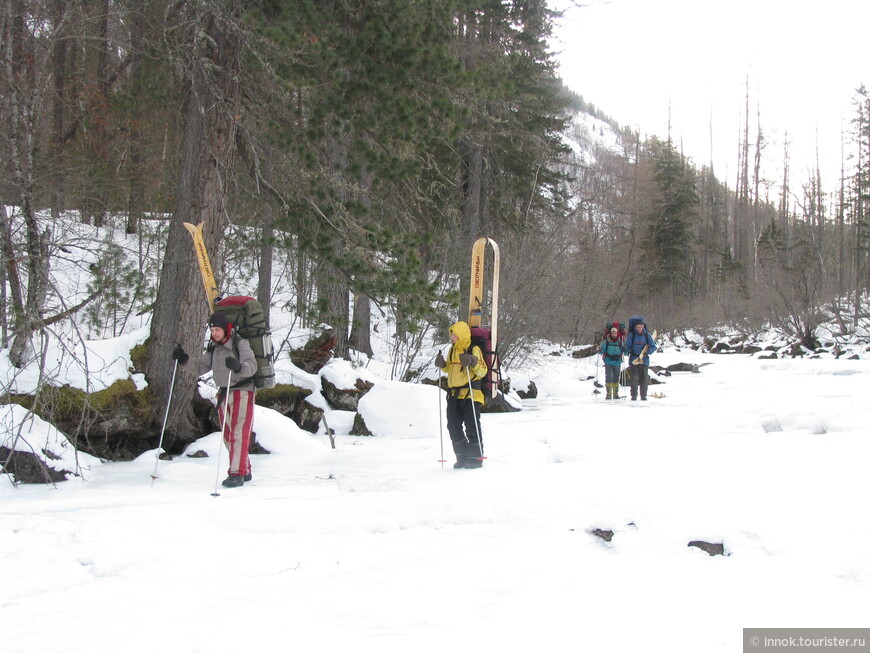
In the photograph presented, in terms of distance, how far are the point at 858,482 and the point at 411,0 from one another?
20.9ft

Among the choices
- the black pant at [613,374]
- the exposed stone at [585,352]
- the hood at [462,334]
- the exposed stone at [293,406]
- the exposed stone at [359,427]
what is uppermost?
the hood at [462,334]

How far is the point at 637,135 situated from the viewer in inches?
1815

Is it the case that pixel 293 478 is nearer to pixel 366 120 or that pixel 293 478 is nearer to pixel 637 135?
pixel 366 120

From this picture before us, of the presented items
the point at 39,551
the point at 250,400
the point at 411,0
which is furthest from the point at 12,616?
the point at 411,0

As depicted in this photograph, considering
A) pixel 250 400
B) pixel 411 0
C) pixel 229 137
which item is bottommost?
pixel 250 400

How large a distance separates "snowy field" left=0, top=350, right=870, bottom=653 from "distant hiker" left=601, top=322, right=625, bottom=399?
734 centimetres

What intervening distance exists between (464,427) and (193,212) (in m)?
4.08

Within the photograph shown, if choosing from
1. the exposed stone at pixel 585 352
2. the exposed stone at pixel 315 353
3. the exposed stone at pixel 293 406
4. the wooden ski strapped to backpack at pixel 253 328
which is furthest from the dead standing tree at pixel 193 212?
the exposed stone at pixel 585 352

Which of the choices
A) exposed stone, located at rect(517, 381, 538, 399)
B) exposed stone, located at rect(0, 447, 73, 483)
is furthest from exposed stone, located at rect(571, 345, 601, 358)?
exposed stone, located at rect(0, 447, 73, 483)

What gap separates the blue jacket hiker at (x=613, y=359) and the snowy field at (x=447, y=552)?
289 inches

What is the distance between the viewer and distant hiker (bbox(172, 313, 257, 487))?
5.93 meters

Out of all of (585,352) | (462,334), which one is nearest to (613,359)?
(462,334)

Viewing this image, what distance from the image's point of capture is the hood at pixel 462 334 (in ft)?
21.7

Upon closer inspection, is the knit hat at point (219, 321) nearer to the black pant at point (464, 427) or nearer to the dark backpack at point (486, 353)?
the black pant at point (464, 427)
